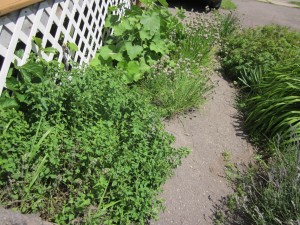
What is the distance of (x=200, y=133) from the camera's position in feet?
11.4

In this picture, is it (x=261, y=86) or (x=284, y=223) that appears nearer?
(x=284, y=223)

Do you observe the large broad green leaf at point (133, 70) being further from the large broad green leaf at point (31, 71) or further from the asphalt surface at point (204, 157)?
the large broad green leaf at point (31, 71)

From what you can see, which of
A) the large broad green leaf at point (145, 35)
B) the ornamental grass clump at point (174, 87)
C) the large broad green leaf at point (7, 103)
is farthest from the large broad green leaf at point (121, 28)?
the large broad green leaf at point (7, 103)

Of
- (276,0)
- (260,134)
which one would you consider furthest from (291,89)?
(276,0)

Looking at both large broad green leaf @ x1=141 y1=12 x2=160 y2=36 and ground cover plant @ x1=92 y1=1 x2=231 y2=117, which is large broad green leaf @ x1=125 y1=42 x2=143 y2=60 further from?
large broad green leaf @ x1=141 y1=12 x2=160 y2=36

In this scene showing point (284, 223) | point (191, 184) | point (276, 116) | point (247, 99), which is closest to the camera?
point (284, 223)

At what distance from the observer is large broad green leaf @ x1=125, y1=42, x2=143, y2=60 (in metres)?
3.41

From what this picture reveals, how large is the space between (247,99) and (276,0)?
9.61 metres

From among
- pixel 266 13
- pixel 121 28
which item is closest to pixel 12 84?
pixel 121 28

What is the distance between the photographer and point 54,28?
9.17ft

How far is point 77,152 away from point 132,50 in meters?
1.69

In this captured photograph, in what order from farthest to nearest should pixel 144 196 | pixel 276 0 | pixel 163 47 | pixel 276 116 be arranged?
pixel 276 0 < pixel 163 47 < pixel 276 116 < pixel 144 196

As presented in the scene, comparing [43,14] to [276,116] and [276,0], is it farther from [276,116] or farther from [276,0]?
[276,0]

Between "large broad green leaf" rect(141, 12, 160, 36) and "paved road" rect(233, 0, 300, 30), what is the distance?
477 cm
